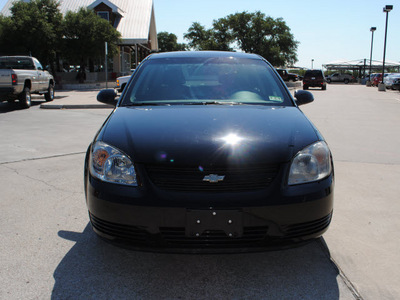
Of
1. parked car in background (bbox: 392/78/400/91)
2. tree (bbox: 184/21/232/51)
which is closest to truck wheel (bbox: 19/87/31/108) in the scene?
parked car in background (bbox: 392/78/400/91)

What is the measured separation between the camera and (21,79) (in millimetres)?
13922

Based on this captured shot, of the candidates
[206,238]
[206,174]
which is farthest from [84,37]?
[206,238]

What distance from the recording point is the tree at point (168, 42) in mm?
87688

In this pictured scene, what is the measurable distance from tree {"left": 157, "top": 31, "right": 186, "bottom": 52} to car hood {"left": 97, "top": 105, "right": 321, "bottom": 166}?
285ft

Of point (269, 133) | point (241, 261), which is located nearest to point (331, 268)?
point (241, 261)

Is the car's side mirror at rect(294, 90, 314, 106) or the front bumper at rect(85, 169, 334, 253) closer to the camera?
the front bumper at rect(85, 169, 334, 253)

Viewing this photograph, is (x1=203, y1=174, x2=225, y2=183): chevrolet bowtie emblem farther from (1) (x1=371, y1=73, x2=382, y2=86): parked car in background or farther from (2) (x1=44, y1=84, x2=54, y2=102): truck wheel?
(1) (x1=371, y1=73, x2=382, y2=86): parked car in background

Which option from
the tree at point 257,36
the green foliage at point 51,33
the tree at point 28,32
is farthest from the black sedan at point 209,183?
the tree at point 257,36

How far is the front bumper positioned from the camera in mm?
2314

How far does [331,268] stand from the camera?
9.16 ft

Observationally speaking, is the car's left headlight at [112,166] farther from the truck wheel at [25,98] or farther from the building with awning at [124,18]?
the building with awning at [124,18]

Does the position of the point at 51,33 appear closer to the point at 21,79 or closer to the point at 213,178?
the point at 21,79

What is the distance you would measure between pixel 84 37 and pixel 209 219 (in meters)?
27.4

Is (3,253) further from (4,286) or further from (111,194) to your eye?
(111,194)
